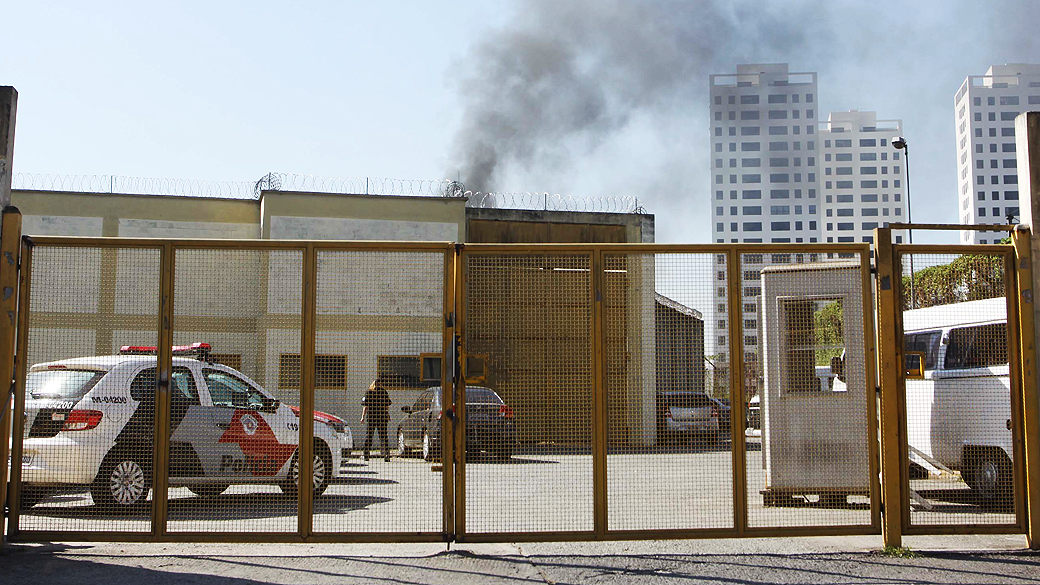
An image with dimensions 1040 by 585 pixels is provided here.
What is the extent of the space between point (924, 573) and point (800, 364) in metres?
2.05

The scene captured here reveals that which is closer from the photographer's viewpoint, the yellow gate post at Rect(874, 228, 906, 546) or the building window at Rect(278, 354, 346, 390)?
the building window at Rect(278, 354, 346, 390)

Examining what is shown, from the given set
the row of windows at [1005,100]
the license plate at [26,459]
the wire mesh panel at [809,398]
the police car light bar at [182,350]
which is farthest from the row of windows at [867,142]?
the license plate at [26,459]

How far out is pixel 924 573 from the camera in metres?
6.40

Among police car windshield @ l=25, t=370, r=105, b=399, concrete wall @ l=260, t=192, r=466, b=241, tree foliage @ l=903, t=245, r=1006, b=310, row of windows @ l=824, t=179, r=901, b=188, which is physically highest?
row of windows @ l=824, t=179, r=901, b=188

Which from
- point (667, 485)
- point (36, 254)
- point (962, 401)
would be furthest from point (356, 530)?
point (962, 401)

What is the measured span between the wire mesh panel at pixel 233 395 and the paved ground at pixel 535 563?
359 mm

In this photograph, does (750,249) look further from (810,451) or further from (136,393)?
(136,393)

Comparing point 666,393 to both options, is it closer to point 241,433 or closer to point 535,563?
point 535,563

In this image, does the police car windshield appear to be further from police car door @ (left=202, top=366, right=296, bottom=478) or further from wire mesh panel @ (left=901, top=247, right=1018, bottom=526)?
wire mesh panel @ (left=901, top=247, right=1018, bottom=526)

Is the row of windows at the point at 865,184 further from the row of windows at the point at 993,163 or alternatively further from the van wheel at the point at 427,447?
the van wheel at the point at 427,447

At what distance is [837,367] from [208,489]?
5.40 metres

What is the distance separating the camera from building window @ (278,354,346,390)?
6867 mm

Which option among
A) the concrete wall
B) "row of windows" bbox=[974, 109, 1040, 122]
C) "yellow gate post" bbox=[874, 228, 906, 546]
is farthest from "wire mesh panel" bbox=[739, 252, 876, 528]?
"row of windows" bbox=[974, 109, 1040, 122]

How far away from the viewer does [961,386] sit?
877 cm
